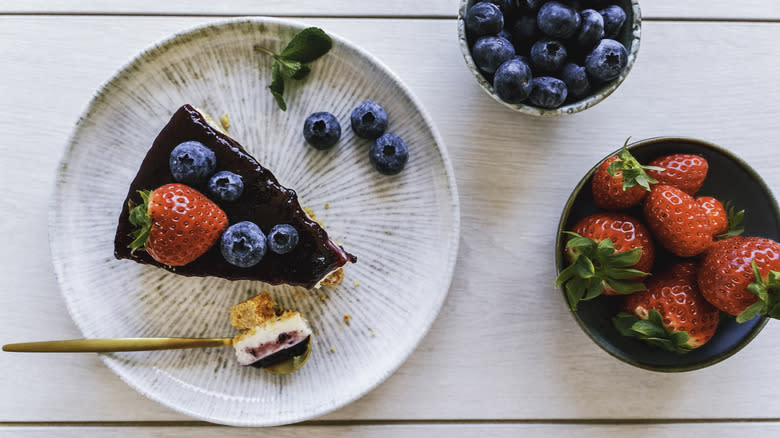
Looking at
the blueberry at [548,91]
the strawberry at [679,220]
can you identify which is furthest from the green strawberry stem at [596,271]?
the blueberry at [548,91]

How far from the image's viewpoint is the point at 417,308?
178 cm

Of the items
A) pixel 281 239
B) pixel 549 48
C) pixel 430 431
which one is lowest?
pixel 430 431

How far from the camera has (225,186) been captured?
1.57 meters

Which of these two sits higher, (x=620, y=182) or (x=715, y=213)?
(x=620, y=182)

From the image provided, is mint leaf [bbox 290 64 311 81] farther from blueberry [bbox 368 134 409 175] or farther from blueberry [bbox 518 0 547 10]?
blueberry [bbox 518 0 547 10]

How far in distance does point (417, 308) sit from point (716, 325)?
90 cm

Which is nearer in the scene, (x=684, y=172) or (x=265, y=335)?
(x=684, y=172)

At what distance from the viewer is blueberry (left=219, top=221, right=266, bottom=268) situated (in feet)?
5.01

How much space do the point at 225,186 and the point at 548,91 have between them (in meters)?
0.96

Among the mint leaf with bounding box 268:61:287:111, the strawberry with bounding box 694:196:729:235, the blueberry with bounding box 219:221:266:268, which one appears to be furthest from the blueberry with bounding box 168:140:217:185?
the strawberry with bounding box 694:196:729:235

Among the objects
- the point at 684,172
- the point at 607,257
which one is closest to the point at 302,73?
the point at 607,257

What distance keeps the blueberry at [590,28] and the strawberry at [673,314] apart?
2.36 ft

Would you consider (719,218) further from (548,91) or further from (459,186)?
(459,186)

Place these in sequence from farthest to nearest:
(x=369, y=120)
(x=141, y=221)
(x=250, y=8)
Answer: (x=250, y=8) → (x=369, y=120) → (x=141, y=221)
